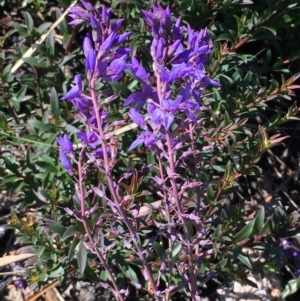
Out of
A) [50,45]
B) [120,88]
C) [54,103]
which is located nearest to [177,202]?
[120,88]

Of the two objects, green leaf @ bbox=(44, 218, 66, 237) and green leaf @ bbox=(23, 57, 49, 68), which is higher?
green leaf @ bbox=(23, 57, 49, 68)

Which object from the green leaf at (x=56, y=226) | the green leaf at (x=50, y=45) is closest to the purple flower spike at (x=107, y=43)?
the green leaf at (x=56, y=226)

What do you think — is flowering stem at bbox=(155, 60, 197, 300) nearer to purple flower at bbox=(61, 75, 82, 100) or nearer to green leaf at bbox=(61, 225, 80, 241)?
purple flower at bbox=(61, 75, 82, 100)

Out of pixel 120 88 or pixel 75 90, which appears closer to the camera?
pixel 75 90

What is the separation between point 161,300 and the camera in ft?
10.2

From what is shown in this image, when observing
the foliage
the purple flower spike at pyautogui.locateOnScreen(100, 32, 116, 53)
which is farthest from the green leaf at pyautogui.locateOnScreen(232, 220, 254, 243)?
the purple flower spike at pyautogui.locateOnScreen(100, 32, 116, 53)

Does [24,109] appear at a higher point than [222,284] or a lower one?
higher

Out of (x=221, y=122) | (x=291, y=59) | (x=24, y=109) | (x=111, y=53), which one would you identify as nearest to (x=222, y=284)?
(x=221, y=122)

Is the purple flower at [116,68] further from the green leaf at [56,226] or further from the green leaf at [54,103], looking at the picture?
the green leaf at [54,103]

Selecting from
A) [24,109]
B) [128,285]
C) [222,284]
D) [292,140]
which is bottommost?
[222,284]

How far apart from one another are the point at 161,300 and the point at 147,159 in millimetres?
856

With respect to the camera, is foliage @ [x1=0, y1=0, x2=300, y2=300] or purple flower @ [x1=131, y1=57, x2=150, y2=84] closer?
purple flower @ [x1=131, y1=57, x2=150, y2=84]

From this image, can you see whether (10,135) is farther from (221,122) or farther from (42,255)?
(221,122)

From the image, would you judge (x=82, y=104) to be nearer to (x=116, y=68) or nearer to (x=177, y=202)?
(x=116, y=68)
